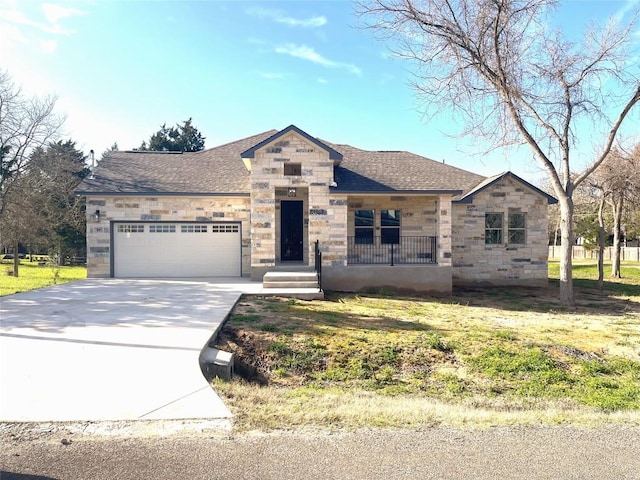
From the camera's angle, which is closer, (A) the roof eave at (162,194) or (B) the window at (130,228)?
(A) the roof eave at (162,194)

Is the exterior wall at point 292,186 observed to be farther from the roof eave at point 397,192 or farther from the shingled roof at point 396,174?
the shingled roof at point 396,174

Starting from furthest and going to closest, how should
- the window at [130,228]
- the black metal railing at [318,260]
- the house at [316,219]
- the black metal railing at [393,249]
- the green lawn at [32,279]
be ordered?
1. the black metal railing at [393,249]
2. the window at [130,228]
3. the house at [316,219]
4. the green lawn at [32,279]
5. the black metal railing at [318,260]

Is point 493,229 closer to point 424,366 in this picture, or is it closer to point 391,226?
point 391,226

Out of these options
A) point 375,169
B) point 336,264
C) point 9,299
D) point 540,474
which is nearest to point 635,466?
point 540,474

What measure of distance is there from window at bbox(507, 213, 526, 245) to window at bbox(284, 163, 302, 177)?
8.54 metres

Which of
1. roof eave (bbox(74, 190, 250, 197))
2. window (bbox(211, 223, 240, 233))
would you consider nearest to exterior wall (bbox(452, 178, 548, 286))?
window (bbox(211, 223, 240, 233))

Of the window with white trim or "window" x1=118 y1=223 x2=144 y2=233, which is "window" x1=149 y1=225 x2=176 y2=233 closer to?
the window with white trim

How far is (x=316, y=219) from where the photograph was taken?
13.8 meters

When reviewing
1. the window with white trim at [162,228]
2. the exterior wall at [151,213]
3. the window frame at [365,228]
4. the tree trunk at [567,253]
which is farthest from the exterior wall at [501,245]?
the window with white trim at [162,228]

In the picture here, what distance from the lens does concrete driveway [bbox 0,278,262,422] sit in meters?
4.20

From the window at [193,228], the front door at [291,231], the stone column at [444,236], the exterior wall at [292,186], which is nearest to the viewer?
the exterior wall at [292,186]

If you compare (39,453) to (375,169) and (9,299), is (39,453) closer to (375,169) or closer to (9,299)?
(9,299)

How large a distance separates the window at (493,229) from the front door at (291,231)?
7187mm

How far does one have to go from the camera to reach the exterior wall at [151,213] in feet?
48.8
